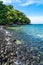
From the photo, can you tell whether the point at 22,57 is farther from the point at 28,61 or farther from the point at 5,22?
the point at 5,22

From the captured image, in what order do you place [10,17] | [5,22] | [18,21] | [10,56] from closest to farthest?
[10,56]
[5,22]
[10,17]
[18,21]

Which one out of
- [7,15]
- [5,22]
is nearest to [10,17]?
[7,15]

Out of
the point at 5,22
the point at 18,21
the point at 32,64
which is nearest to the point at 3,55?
the point at 32,64

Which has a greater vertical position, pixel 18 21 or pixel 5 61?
pixel 5 61

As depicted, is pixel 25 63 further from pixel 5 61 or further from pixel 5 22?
pixel 5 22

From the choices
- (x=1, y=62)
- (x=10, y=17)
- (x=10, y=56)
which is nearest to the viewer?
(x=1, y=62)

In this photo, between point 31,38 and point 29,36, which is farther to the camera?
point 29,36

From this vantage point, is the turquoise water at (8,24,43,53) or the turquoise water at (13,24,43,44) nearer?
the turquoise water at (8,24,43,53)

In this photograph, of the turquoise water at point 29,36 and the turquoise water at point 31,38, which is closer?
the turquoise water at point 31,38

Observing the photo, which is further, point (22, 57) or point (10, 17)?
point (10, 17)

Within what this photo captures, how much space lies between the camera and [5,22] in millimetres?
70562

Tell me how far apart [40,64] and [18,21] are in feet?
249

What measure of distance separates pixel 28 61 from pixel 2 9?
71.8m

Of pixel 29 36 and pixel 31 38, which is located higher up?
pixel 31 38
